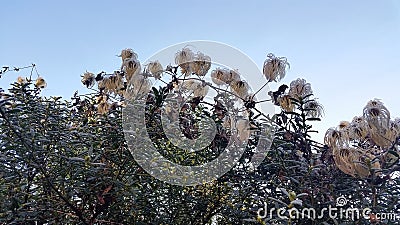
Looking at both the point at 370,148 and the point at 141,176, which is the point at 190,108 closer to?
the point at 141,176

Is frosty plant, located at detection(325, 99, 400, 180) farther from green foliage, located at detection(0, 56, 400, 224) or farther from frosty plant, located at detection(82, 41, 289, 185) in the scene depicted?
frosty plant, located at detection(82, 41, 289, 185)

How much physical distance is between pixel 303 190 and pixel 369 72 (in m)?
0.81

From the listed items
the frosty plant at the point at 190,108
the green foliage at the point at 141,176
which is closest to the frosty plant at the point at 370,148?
the green foliage at the point at 141,176

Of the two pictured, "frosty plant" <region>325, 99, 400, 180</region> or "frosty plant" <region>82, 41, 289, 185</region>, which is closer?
"frosty plant" <region>325, 99, 400, 180</region>

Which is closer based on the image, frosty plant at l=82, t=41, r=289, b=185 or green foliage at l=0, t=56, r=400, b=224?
green foliage at l=0, t=56, r=400, b=224

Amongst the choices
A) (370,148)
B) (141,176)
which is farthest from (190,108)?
(370,148)

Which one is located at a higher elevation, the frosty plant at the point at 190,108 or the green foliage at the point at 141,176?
the frosty plant at the point at 190,108

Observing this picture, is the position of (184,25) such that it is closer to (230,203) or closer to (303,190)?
(230,203)

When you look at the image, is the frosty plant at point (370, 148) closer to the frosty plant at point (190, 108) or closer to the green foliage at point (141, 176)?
the green foliage at point (141, 176)

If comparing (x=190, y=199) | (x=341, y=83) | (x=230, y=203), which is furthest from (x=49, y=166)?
(x=341, y=83)

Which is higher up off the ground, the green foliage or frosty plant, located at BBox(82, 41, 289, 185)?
frosty plant, located at BBox(82, 41, 289, 185)

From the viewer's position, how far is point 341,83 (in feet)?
5.59

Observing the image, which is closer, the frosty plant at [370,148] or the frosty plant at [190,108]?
the frosty plant at [370,148]

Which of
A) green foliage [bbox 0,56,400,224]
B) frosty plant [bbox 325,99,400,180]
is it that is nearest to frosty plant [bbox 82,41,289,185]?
green foliage [bbox 0,56,400,224]
